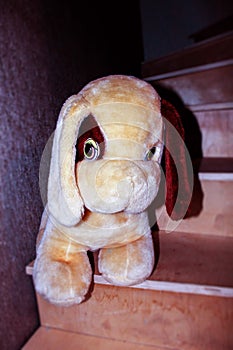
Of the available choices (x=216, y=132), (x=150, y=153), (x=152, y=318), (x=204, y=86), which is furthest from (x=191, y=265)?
(x=204, y=86)

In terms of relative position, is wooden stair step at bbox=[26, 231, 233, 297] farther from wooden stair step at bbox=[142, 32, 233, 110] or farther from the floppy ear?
wooden stair step at bbox=[142, 32, 233, 110]

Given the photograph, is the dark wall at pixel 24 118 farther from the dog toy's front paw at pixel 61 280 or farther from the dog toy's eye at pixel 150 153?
the dog toy's eye at pixel 150 153

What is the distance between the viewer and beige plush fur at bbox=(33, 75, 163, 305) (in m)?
0.64

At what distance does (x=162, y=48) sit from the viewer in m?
2.39

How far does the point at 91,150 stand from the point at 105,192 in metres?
0.11

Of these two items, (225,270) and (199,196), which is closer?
(225,270)

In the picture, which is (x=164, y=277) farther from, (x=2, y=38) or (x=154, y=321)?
(x=2, y=38)

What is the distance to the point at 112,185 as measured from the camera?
63 cm

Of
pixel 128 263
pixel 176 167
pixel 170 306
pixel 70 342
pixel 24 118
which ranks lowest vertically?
pixel 70 342

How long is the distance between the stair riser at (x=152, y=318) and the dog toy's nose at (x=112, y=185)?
298 mm

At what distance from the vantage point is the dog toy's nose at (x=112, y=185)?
629 millimetres

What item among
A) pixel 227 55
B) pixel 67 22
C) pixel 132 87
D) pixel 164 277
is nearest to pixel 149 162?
pixel 132 87

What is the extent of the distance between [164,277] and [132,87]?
43cm

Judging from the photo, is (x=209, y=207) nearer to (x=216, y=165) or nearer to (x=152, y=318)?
(x=216, y=165)
